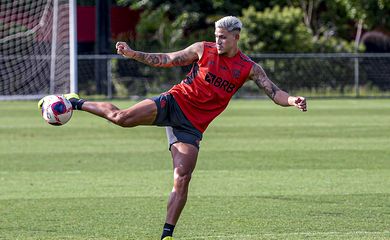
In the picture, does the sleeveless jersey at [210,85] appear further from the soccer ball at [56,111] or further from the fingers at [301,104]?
the soccer ball at [56,111]

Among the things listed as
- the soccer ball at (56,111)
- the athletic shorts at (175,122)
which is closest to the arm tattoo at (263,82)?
the athletic shorts at (175,122)

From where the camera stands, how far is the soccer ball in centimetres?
944

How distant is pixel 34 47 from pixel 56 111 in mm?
22478

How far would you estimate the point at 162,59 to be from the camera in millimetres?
9758

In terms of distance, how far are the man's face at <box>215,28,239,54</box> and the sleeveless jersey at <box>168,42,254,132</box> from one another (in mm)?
151

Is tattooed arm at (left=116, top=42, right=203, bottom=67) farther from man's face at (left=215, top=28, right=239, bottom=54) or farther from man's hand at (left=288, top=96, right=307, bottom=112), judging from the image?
man's hand at (left=288, top=96, right=307, bottom=112)

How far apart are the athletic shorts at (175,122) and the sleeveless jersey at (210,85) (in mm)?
50

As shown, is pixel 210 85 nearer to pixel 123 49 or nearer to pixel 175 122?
pixel 175 122

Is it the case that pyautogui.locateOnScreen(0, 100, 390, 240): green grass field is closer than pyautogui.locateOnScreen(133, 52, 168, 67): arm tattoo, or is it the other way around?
pyautogui.locateOnScreen(133, 52, 168, 67): arm tattoo

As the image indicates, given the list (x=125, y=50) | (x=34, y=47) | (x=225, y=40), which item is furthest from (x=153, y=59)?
(x=34, y=47)

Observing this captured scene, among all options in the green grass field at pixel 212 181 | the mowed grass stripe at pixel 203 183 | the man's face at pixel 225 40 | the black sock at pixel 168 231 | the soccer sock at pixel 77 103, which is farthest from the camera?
the mowed grass stripe at pixel 203 183

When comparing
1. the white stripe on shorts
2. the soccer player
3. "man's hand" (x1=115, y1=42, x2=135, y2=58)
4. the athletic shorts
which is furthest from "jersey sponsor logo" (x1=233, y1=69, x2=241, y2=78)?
"man's hand" (x1=115, y1=42, x2=135, y2=58)

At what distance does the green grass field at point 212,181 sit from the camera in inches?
416

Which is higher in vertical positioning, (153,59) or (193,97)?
(153,59)
